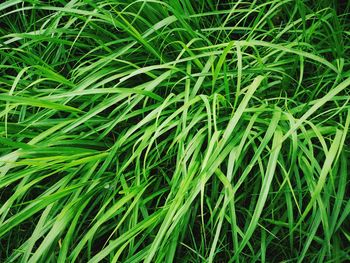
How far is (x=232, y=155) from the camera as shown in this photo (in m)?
1.29

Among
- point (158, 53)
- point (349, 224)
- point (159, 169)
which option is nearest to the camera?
point (349, 224)

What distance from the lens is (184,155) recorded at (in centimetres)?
128

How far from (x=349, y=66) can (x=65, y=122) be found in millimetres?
904

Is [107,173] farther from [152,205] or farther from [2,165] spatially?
[2,165]

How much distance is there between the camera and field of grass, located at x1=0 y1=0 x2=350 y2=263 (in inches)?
50.0

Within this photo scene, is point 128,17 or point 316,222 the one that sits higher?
point 128,17

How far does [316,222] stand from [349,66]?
2.05ft

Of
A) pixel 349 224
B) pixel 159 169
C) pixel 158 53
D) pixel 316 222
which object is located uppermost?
pixel 158 53

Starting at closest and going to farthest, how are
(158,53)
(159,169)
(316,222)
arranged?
(316,222) → (159,169) → (158,53)

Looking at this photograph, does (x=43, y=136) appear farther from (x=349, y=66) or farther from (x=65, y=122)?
(x=349, y=66)

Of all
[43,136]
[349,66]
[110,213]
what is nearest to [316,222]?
[110,213]

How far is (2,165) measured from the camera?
142cm

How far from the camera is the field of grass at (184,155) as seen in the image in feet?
4.17

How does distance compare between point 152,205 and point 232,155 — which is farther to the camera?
point 152,205
